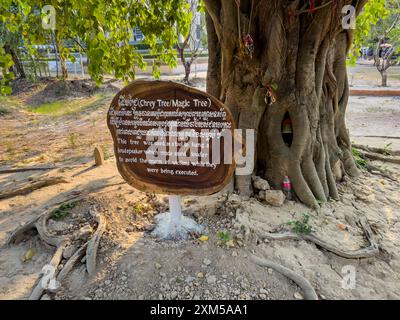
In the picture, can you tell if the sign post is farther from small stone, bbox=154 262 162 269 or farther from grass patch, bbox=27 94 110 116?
grass patch, bbox=27 94 110 116

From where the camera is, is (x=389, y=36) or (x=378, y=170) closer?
(x=378, y=170)

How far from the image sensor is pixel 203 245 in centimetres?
282

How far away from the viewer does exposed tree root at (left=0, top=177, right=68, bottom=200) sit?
13.6 ft

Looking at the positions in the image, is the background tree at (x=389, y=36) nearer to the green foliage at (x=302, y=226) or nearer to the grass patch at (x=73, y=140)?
the green foliage at (x=302, y=226)

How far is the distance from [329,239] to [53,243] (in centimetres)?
260

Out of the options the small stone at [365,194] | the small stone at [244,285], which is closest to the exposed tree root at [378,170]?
the small stone at [365,194]

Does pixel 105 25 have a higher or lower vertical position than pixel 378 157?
higher

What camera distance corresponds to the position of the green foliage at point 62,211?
11.3ft

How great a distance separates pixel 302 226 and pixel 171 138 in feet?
5.16

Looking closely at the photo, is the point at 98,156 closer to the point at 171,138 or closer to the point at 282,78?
the point at 171,138

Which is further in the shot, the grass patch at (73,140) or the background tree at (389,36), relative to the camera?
the background tree at (389,36)

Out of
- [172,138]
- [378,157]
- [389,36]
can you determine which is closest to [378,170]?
[378,157]
